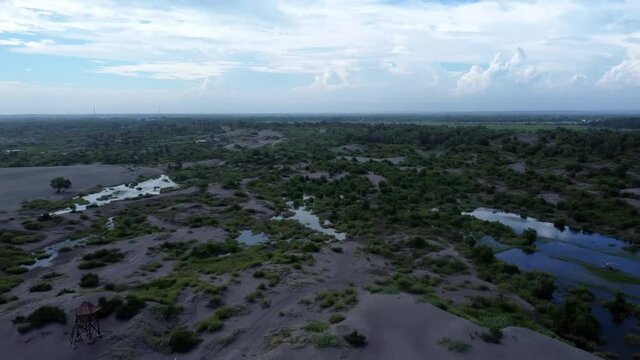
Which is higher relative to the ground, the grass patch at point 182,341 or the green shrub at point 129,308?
the green shrub at point 129,308

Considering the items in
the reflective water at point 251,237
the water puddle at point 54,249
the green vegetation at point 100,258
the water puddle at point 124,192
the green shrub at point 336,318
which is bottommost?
the water puddle at point 54,249

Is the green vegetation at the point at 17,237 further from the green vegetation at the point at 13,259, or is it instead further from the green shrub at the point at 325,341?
the green shrub at the point at 325,341

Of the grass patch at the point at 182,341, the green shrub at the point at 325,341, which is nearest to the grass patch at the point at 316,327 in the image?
the green shrub at the point at 325,341

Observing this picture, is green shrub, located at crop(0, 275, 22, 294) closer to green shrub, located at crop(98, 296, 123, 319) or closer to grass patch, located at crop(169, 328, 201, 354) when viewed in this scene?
green shrub, located at crop(98, 296, 123, 319)

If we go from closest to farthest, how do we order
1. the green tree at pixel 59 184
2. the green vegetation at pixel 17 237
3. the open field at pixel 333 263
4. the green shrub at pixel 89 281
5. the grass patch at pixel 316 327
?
the open field at pixel 333 263 → the grass patch at pixel 316 327 → the green shrub at pixel 89 281 → the green vegetation at pixel 17 237 → the green tree at pixel 59 184

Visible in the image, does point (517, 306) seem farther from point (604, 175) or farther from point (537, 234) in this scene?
point (604, 175)

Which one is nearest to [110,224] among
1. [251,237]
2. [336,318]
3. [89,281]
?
[251,237]

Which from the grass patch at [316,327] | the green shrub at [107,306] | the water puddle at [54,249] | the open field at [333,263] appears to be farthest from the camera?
the water puddle at [54,249]

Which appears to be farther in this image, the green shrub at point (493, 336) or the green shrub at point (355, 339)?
the green shrub at point (355, 339)
